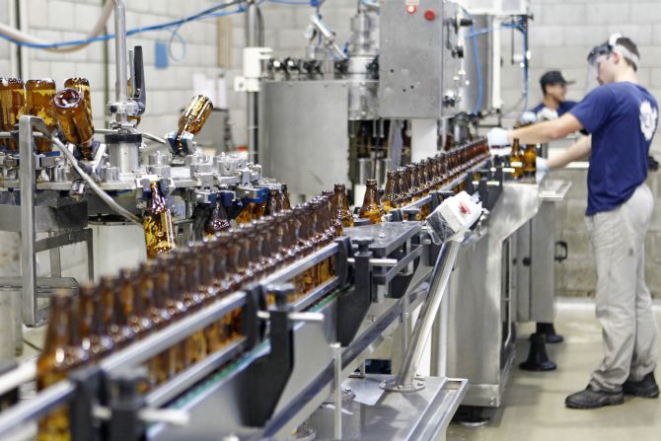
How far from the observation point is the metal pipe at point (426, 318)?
2230 mm

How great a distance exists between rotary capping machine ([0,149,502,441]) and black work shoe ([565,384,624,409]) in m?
1.62

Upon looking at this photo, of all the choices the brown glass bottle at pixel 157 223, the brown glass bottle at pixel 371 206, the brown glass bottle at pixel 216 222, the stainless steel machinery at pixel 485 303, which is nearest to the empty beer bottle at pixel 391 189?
the brown glass bottle at pixel 371 206

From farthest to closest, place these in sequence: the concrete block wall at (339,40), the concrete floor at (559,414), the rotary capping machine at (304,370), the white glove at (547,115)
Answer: the white glove at (547,115) → the concrete block wall at (339,40) → the concrete floor at (559,414) → the rotary capping machine at (304,370)

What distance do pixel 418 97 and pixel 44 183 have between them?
1900 millimetres

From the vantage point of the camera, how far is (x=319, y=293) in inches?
62.3

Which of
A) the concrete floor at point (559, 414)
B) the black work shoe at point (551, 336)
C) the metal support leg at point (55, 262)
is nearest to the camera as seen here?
the metal support leg at point (55, 262)

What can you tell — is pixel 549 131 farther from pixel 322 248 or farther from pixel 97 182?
pixel 322 248

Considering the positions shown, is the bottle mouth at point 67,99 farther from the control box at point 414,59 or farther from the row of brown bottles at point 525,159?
the row of brown bottles at point 525,159

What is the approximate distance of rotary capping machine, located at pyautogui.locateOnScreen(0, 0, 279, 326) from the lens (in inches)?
80.4

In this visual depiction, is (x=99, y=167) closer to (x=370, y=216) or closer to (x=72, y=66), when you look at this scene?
(x=370, y=216)

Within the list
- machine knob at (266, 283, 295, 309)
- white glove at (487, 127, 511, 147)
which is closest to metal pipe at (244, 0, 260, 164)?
white glove at (487, 127, 511, 147)

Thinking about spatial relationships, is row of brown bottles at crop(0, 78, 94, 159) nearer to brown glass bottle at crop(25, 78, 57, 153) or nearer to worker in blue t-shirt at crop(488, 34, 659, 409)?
brown glass bottle at crop(25, 78, 57, 153)

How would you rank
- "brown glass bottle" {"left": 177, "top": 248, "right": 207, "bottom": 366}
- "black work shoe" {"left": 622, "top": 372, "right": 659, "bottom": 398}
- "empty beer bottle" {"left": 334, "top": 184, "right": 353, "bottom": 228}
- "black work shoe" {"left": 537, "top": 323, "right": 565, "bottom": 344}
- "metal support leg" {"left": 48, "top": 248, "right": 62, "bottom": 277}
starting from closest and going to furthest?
1. "brown glass bottle" {"left": 177, "top": 248, "right": 207, "bottom": 366}
2. "empty beer bottle" {"left": 334, "top": 184, "right": 353, "bottom": 228}
3. "metal support leg" {"left": 48, "top": 248, "right": 62, "bottom": 277}
4. "black work shoe" {"left": 622, "top": 372, "right": 659, "bottom": 398}
5. "black work shoe" {"left": 537, "top": 323, "right": 565, "bottom": 344}

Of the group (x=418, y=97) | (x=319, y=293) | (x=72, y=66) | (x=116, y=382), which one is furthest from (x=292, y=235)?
(x=72, y=66)
